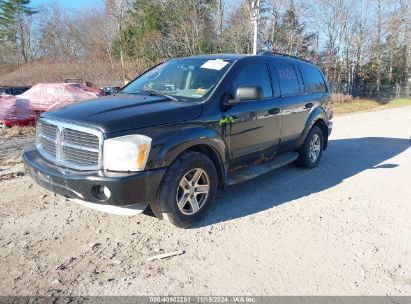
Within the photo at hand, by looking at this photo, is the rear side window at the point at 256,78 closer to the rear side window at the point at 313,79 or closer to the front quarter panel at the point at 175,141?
the front quarter panel at the point at 175,141

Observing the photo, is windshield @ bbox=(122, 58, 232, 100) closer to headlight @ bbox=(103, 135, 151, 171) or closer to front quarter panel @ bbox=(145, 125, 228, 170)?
front quarter panel @ bbox=(145, 125, 228, 170)

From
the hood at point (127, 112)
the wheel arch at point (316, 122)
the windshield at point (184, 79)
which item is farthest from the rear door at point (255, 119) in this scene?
the wheel arch at point (316, 122)

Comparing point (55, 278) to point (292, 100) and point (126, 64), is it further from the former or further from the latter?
point (126, 64)

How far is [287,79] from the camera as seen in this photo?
5.64 meters

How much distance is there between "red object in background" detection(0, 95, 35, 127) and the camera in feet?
33.0

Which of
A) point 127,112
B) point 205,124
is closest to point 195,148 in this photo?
point 205,124

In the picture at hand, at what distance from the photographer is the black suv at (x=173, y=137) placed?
337cm

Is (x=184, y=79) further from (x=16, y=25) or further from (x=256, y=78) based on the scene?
(x=16, y=25)

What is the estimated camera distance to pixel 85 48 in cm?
4275

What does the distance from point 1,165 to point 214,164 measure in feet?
13.8

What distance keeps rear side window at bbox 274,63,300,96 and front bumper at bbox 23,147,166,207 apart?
9.05 feet

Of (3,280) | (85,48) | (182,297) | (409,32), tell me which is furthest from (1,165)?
(409,32)

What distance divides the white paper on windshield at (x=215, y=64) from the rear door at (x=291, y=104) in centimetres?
103

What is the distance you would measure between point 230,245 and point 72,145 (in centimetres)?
185
